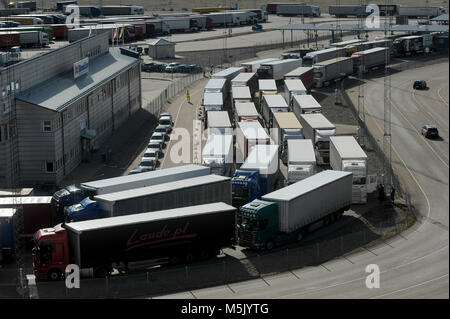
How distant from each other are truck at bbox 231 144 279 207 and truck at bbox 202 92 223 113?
20.5 meters

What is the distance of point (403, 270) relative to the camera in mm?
39875

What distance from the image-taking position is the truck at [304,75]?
305 ft

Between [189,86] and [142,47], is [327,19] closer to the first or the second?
[142,47]

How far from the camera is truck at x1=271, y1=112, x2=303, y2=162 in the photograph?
6269 cm

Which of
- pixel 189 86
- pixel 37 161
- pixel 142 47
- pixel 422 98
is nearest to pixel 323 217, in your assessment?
pixel 37 161

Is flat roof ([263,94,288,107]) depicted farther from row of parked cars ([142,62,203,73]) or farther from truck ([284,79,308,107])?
row of parked cars ([142,62,203,73])

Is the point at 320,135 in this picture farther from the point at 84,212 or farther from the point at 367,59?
the point at 367,59

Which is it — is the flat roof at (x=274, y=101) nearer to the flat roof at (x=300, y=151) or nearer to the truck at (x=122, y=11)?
the flat roof at (x=300, y=151)

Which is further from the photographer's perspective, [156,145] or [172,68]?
[172,68]

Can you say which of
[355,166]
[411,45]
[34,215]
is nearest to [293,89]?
[355,166]

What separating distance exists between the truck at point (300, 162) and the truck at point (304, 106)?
49.4ft

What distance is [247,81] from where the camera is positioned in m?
91.8

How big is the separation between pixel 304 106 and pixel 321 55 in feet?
126

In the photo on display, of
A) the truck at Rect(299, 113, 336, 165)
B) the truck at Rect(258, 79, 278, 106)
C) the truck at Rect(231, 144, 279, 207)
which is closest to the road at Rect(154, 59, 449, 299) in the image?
the truck at Rect(299, 113, 336, 165)
